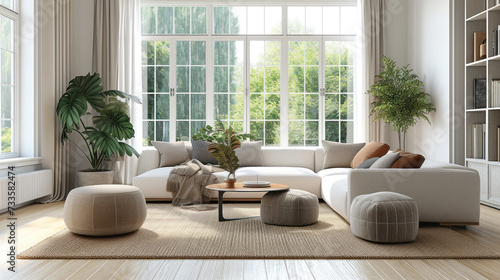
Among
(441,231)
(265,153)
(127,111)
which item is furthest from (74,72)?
(441,231)

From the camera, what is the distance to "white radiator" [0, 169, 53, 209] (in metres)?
4.63

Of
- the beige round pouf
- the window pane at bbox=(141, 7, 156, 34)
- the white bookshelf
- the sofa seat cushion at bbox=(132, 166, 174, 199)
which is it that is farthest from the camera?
A: the window pane at bbox=(141, 7, 156, 34)

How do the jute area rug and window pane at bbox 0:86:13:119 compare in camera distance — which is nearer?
the jute area rug

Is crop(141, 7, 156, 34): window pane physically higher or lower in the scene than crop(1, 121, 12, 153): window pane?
higher

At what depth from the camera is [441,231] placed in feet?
12.4

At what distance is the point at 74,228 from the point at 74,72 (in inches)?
148

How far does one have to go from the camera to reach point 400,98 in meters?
6.06

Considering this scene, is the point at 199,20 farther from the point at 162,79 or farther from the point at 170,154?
the point at 170,154

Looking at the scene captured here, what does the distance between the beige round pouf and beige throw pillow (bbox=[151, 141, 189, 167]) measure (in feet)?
7.93

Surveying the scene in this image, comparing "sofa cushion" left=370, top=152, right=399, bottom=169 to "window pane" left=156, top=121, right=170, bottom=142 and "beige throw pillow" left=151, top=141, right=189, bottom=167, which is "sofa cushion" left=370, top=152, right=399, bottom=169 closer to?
"beige throw pillow" left=151, top=141, right=189, bottom=167

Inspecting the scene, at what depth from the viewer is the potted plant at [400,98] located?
6.02 m

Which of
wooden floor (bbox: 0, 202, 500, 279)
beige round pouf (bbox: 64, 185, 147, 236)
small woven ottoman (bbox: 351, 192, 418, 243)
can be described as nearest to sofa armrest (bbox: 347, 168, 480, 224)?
small woven ottoman (bbox: 351, 192, 418, 243)

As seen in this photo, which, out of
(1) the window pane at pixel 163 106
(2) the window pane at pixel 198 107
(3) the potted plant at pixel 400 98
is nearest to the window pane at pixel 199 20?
(2) the window pane at pixel 198 107

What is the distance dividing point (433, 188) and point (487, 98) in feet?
5.73
